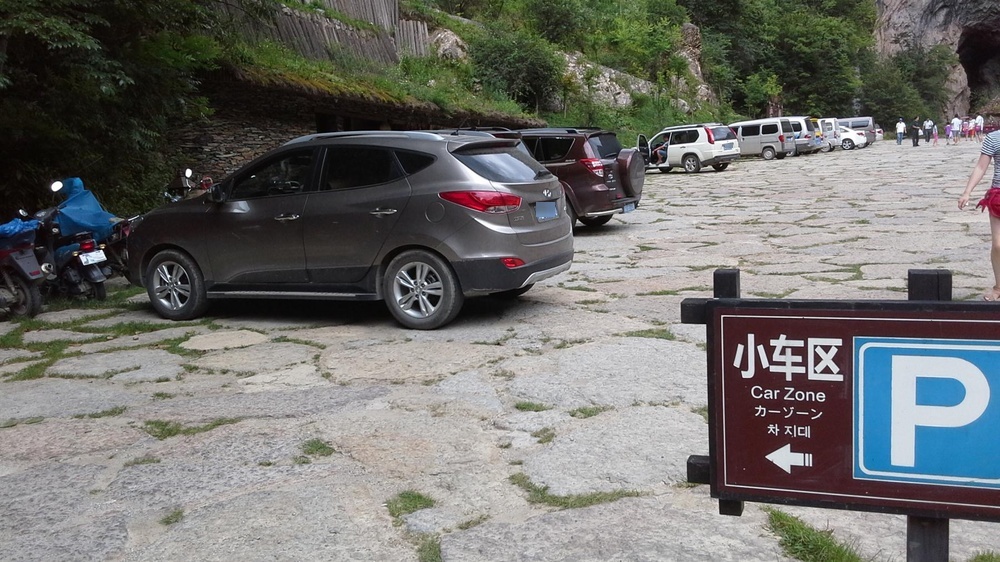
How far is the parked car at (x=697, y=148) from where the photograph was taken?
1193 inches

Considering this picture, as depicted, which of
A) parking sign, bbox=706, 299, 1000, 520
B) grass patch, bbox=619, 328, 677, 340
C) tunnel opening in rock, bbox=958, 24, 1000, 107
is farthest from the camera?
tunnel opening in rock, bbox=958, 24, 1000, 107

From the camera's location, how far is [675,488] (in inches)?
156

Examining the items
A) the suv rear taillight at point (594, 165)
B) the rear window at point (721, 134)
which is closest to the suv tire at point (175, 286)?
the suv rear taillight at point (594, 165)

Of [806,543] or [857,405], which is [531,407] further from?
[857,405]

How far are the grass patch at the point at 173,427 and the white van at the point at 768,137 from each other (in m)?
35.2

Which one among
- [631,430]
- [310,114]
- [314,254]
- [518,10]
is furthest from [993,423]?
[518,10]

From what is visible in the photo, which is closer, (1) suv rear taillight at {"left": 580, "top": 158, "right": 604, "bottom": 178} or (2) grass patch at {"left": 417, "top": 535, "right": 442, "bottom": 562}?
(2) grass patch at {"left": 417, "top": 535, "right": 442, "bottom": 562}

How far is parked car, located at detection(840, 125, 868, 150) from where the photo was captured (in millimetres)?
45594

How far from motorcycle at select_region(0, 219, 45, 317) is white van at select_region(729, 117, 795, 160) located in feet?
107

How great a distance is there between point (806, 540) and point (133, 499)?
9.53 feet

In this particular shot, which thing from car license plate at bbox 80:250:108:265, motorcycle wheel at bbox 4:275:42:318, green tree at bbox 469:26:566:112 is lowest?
motorcycle wheel at bbox 4:275:42:318

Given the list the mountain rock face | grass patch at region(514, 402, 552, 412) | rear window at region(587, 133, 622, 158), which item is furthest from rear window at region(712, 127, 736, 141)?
the mountain rock face

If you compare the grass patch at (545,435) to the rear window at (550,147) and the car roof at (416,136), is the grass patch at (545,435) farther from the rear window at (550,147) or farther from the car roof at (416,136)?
the rear window at (550,147)

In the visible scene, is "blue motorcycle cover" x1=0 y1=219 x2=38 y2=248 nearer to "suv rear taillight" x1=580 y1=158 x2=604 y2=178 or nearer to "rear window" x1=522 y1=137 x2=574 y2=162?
"rear window" x1=522 y1=137 x2=574 y2=162
